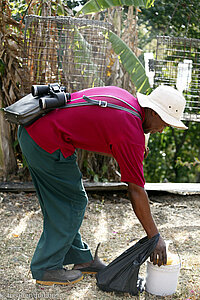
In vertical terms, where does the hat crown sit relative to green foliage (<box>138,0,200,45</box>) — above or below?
below

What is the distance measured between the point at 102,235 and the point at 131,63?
2.15 meters

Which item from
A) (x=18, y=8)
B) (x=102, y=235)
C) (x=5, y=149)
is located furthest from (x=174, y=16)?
(x=102, y=235)

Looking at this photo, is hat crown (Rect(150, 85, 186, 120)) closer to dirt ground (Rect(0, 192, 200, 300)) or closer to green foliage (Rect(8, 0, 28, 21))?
dirt ground (Rect(0, 192, 200, 300))

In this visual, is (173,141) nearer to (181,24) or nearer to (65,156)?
(181,24)

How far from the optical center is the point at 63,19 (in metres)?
4.77

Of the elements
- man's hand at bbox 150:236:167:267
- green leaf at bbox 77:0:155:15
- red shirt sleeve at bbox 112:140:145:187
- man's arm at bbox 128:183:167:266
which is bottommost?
man's hand at bbox 150:236:167:267

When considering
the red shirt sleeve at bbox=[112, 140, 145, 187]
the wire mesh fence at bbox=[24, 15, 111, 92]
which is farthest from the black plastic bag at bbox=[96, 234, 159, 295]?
the wire mesh fence at bbox=[24, 15, 111, 92]

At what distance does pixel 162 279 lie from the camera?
279cm

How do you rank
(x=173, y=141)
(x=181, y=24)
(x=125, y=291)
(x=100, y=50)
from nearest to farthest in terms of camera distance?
(x=125, y=291) < (x=100, y=50) < (x=181, y=24) < (x=173, y=141)

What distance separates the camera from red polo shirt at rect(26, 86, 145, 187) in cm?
245

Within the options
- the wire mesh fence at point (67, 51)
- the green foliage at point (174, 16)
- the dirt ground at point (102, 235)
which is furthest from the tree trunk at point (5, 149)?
the green foliage at point (174, 16)

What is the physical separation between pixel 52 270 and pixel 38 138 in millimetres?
956

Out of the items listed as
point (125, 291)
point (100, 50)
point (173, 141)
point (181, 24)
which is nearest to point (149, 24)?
point (181, 24)

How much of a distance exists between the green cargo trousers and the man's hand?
58 centimetres
